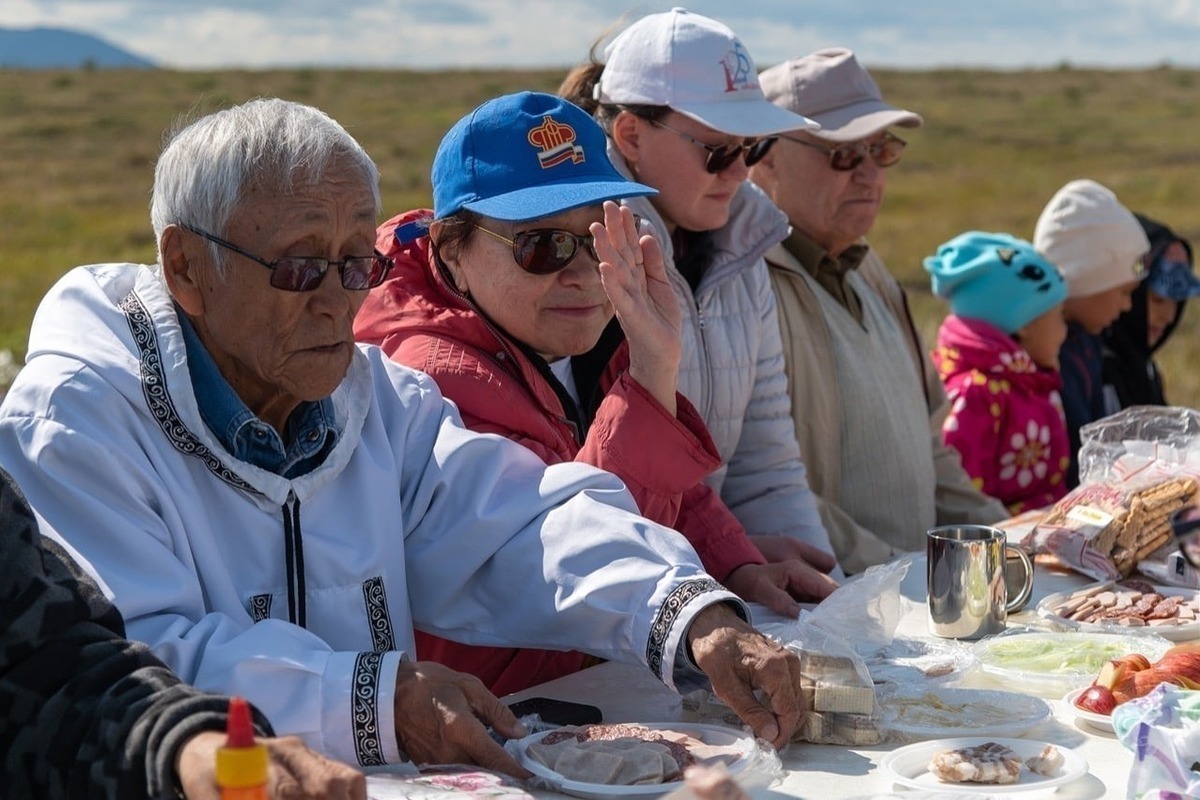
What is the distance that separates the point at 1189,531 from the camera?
2.12 m

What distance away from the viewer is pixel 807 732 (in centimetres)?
246

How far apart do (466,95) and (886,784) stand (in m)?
35.5

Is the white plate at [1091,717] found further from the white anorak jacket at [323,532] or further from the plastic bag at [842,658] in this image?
the white anorak jacket at [323,532]

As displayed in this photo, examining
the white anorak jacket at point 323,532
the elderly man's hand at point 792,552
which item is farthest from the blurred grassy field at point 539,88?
the white anorak jacket at point 323,532

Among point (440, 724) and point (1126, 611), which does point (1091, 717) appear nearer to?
point (1126, 611)

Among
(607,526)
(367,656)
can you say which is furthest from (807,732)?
(367,656)

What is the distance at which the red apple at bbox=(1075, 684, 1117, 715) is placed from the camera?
2.53m

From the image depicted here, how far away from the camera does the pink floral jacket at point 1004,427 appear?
5.52 metres

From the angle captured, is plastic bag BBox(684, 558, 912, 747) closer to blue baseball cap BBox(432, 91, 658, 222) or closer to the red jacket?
the red jacket

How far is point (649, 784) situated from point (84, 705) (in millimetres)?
781

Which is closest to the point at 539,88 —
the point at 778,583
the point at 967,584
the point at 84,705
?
the point at 778,583

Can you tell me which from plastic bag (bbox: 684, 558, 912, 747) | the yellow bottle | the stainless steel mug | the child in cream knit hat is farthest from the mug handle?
the child in cream knit hat

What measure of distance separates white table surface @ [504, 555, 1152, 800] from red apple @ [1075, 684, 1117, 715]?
0.11ft

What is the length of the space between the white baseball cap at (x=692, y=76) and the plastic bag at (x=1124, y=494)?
1137 mm
